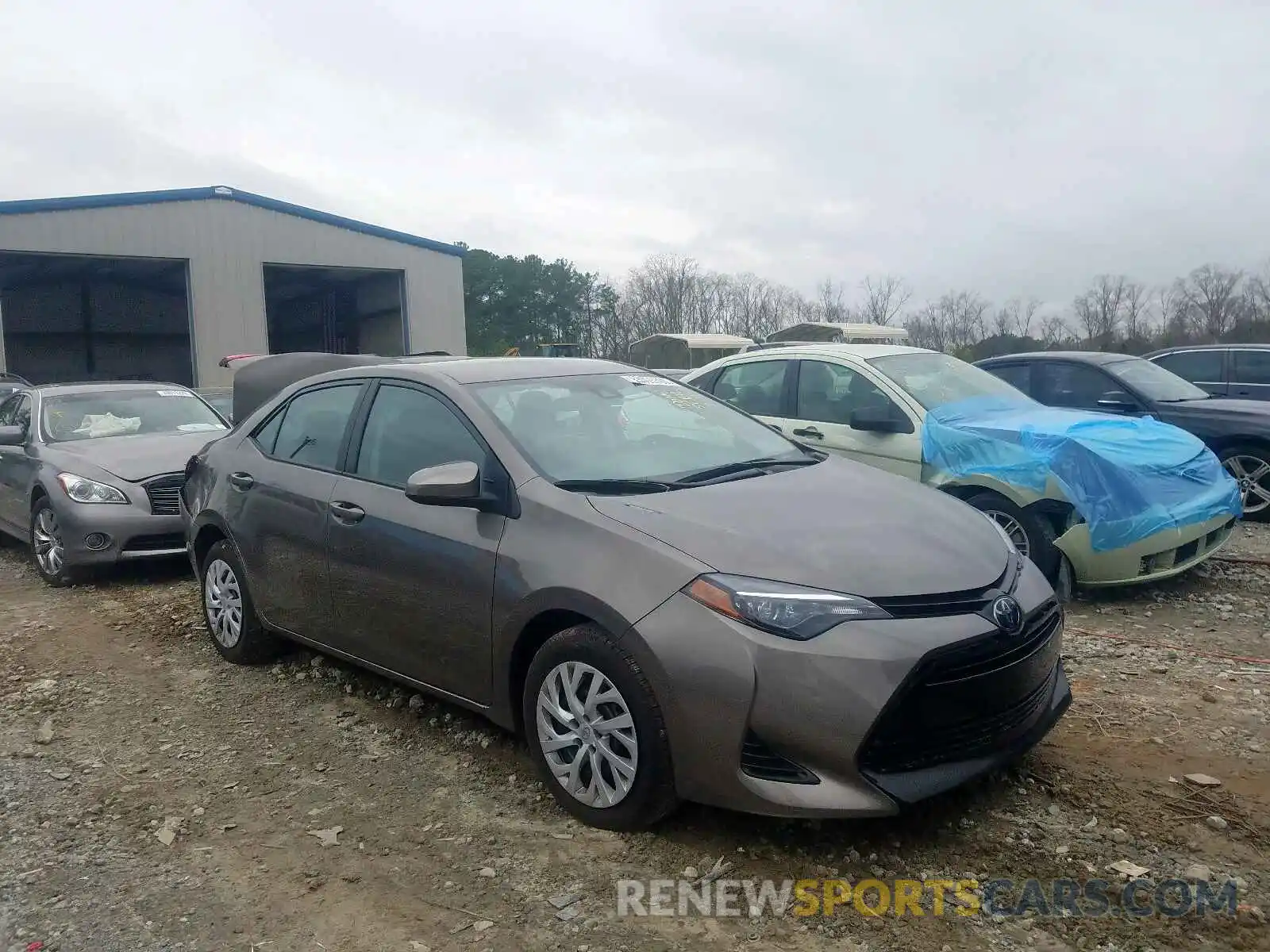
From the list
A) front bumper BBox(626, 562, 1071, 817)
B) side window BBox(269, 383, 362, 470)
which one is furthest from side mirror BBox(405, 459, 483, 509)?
side window BBox(269, 383, 362, 470)

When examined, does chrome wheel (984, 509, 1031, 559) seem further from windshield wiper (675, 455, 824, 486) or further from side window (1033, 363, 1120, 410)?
side window (1033, 363, 1120, 410)

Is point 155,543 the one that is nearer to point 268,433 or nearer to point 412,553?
point 268,433

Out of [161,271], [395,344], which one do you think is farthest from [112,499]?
[161,271]

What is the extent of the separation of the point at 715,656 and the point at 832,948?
2.72 feet

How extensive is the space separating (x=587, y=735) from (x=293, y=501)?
2.07 metres

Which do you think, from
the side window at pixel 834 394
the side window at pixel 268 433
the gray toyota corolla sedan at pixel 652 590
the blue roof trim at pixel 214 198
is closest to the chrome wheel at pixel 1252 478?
the side window at pixel 834 394

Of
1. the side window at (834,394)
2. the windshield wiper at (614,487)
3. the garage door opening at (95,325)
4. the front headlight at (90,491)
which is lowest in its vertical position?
the front headlight at (90,491)

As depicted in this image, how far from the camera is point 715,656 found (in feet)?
9.50

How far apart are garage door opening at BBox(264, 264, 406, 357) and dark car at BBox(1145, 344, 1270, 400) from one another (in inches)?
829

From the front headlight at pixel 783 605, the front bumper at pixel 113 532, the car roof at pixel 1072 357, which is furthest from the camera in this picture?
the car roof at pixel 1072 357

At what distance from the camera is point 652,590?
10.1 ft

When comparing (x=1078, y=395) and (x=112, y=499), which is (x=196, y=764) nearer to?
(x=112, y=499)

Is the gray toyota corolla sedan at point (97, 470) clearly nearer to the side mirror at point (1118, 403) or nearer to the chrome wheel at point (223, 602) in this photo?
the chrome wheel at point (223, 602)

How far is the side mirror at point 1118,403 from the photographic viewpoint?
8234 millimetres
